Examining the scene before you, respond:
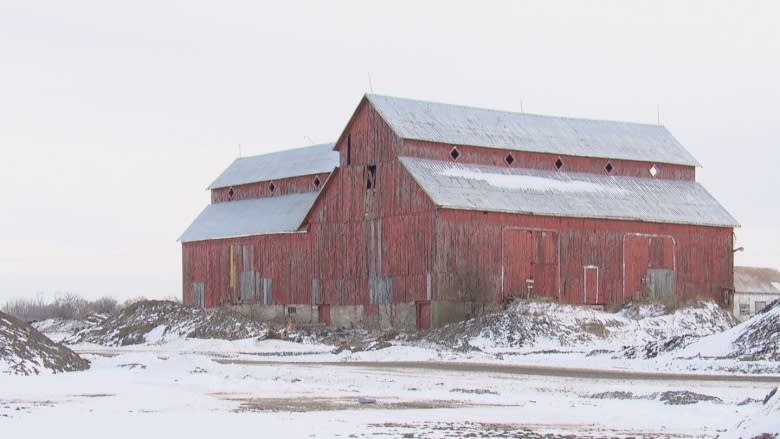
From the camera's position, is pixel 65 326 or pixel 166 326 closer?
pixel 166 326

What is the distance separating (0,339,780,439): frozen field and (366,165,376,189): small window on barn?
22599 mm

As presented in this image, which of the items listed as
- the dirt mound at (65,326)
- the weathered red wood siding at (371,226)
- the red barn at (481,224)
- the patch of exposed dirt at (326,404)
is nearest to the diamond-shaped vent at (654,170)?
the red barn at (481,224)

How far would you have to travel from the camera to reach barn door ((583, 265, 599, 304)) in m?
62.9

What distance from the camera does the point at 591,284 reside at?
63188mm

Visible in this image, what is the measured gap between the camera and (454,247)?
59094 mm

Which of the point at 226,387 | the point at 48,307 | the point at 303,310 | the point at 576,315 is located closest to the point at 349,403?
the point at 226,387

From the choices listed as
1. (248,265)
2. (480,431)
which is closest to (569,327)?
(248,265)

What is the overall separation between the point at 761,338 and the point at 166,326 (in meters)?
31.5

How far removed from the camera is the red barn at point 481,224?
5966 centimetres

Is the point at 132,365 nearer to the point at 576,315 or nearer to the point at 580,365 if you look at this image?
the point at 580,365

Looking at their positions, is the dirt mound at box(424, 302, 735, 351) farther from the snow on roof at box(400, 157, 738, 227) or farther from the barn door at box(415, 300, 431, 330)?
the snow on roof at box(400, 157, 738, 227)

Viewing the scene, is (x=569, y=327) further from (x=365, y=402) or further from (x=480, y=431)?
(x=480, y=431)

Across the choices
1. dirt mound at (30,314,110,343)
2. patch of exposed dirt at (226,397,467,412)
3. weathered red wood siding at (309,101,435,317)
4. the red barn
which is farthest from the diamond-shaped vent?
patch of exposed dirt at (226,397,467,412)

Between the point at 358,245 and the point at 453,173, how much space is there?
5.99 meters
